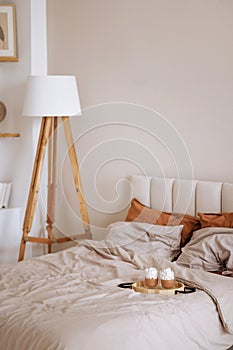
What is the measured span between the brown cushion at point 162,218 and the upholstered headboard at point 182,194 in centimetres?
7

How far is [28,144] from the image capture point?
4.89 metres

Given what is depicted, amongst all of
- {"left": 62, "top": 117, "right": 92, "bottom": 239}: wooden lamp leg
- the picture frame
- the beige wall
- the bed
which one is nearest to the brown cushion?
the bed

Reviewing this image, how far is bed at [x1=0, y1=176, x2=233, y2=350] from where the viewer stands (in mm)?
2539

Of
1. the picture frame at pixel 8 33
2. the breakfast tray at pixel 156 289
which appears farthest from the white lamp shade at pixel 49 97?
the breakfast tray at pixel 156 289

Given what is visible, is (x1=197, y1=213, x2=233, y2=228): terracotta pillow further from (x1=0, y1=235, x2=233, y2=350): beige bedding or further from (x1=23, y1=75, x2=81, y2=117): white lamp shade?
(x1=23, y1=75, x2=81, y2=117): white lamp shade

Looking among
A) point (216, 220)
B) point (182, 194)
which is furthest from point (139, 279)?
point (182, 194)

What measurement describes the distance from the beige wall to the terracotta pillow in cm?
33

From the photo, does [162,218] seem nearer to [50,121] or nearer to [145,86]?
[145,86]

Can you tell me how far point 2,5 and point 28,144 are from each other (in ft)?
3.63

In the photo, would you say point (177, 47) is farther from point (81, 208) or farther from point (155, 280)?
point (155, 280)

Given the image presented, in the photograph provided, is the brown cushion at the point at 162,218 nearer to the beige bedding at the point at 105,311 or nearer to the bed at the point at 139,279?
the bed at the point at 139,279

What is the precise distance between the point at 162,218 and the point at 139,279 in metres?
0.80

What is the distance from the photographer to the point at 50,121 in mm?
4484

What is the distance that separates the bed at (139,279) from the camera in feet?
8.33
